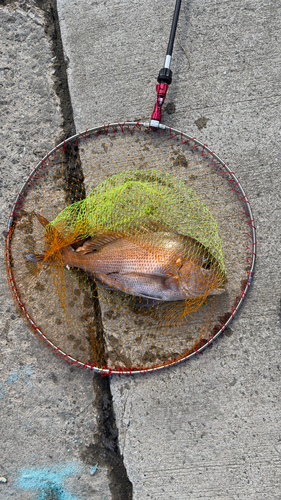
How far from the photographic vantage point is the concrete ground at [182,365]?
2.78 metres

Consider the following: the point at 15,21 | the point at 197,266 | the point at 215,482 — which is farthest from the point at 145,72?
the point at 215,482

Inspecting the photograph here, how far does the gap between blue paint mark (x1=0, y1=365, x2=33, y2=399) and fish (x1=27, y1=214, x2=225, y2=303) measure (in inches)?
37.7

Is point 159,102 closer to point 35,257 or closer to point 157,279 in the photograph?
point 157,279

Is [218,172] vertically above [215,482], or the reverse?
[218,172]

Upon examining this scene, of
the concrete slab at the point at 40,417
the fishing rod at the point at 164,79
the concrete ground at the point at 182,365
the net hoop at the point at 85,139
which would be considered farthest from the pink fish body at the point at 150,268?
the fishing rod at the point at 164,79

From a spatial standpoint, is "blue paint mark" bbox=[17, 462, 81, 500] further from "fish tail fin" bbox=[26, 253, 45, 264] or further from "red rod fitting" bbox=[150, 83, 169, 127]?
"red rod fitting" bbox=[150, 83, 169, 127]

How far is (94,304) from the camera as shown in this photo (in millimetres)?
2869

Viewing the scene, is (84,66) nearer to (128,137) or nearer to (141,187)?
(128,137)

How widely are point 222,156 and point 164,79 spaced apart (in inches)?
28.5

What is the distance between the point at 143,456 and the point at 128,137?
8.16 feet

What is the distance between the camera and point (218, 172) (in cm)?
281

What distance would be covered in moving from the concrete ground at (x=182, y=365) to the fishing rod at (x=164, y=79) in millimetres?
201

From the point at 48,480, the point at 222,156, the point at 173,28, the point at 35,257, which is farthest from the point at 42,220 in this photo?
the point at 48,480

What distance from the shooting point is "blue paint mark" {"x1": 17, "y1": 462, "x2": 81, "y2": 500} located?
2846 mm
